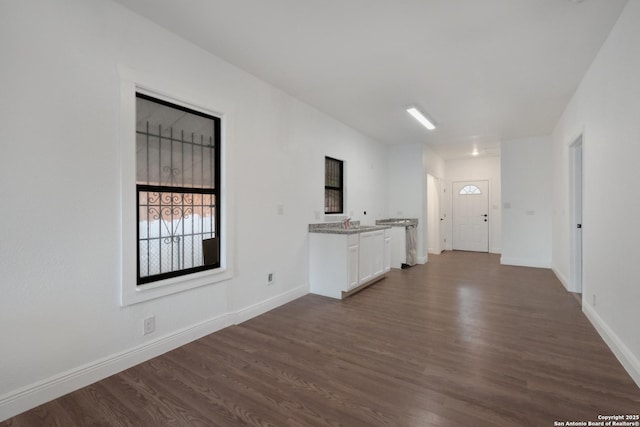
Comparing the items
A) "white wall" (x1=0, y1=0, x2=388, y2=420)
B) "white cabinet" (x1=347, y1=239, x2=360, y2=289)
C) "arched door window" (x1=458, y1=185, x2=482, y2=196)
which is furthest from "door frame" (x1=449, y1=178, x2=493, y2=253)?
"white wall" (x1=0, y1=0, x2=388, y2=420)

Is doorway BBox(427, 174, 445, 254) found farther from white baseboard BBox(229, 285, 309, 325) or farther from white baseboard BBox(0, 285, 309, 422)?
white baseboard BBox(0, 285, 309, 422)

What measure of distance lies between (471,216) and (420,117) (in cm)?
511

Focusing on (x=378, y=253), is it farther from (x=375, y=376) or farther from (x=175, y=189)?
(x=175, y=189)

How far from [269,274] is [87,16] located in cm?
275

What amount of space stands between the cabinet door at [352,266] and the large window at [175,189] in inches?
69.4

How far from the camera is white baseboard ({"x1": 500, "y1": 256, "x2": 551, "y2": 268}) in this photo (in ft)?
19.9

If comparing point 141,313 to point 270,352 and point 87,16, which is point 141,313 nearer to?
point 270,352

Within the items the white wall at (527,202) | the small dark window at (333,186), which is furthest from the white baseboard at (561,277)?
the small dark window at (333,186)

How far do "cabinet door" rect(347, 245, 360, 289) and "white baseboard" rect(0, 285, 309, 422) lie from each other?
1474 mm

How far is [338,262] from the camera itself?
13.4ft

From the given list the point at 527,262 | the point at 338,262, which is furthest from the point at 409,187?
the point at 338,262

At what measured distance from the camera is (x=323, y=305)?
3.75 meters

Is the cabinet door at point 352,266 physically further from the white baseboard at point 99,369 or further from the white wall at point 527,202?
the white wall at point 527,202

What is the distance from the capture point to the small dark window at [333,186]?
16.5ft
